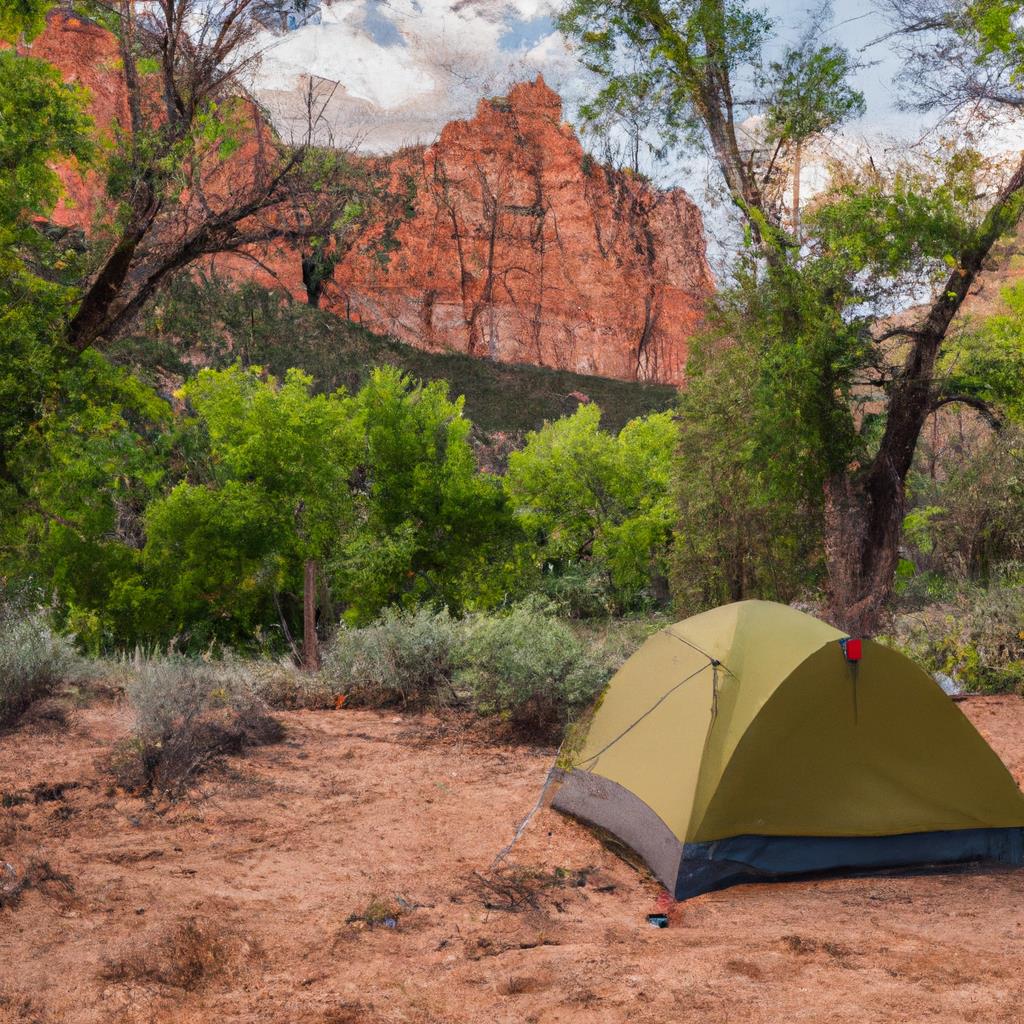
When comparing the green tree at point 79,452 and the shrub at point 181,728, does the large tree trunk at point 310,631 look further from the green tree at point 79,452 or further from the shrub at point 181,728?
the shrub at point 181,728

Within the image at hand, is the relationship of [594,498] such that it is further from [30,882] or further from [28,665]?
[30,882]

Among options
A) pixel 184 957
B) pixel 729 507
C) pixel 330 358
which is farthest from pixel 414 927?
pixel 330 358

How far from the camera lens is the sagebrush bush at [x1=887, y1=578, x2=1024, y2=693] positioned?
33.2 ft

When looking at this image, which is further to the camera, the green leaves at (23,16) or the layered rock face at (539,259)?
the layered rock face at (539,259)

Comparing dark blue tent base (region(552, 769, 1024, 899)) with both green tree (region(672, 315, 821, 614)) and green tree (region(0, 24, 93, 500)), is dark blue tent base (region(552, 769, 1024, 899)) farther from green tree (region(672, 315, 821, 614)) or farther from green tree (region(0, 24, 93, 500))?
green tree (region(672, 315, 821, 614))

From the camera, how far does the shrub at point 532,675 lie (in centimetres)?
879

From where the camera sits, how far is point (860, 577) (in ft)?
48.2

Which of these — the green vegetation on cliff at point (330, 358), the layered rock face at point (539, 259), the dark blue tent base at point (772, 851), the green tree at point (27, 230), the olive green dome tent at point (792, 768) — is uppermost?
the layered rock face at point (539, 259)

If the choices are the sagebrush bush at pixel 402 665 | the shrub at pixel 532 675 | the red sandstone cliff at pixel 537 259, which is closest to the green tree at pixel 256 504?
the sagebrush bush at pixel 402 665

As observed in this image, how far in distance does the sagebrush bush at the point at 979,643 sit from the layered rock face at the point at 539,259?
253ft

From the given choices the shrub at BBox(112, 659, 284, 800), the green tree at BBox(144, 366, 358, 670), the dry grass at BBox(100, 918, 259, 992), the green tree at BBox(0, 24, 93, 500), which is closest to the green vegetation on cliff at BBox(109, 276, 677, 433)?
the green tree at BBox(144, 366, 358, 670)

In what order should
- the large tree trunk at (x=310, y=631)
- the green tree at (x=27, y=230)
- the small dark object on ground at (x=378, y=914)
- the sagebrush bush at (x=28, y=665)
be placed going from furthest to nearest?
the large tree trunk at (x=310, y=631) < the green tree at (x=27, y=230) < the sagebrush bush at (x=28, y=665) < the small dark object on ground at (x=378, y=914)

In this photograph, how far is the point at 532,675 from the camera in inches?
349

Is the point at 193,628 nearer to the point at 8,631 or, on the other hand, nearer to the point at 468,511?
the point at 468,511
